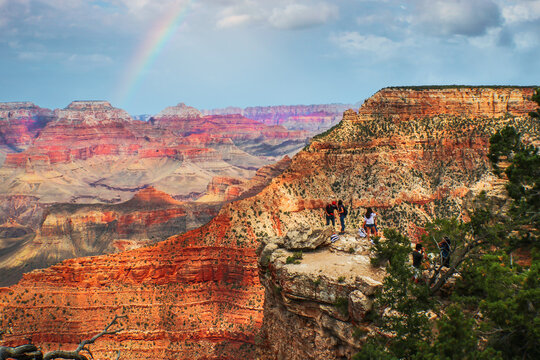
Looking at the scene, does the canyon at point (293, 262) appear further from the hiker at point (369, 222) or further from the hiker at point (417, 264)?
the hiker at point (417, 264)

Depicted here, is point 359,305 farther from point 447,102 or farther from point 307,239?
point 447,102

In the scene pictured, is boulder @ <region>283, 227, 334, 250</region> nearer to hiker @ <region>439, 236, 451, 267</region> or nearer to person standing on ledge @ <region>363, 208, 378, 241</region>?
person standing on ledge @ <region>363, 208, 378, 241</region>

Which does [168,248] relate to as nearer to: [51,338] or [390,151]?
[51,338]

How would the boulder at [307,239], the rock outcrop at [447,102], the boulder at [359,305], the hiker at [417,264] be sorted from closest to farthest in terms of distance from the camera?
the boulder at [359,305] < the hiker at [417,264] < the boulder at [307,239] < the rock outcrop at [447,102]

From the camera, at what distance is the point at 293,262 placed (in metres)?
25.5

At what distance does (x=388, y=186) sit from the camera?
6222 centimetres

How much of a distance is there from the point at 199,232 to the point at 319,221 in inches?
675

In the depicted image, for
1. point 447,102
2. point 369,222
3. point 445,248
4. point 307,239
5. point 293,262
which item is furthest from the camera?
point 447,102

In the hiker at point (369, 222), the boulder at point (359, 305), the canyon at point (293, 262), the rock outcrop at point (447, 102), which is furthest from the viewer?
the rock outcrop at point (447, 102)

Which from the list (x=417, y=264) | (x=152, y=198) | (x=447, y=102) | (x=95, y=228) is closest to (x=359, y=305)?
(x=417, y=264)

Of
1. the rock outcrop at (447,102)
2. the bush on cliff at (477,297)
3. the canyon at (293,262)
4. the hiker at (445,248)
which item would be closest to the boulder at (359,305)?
the canyon at (293,262)

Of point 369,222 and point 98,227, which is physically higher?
point 369,222

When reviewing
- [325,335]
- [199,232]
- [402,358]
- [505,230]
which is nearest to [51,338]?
[199,232]

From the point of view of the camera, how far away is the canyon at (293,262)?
80.1ft
